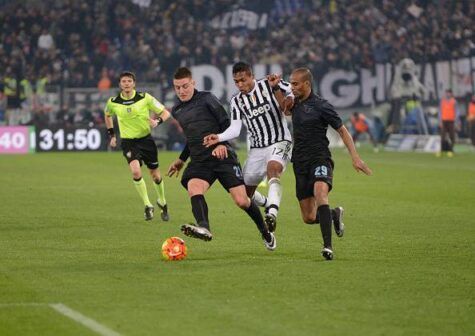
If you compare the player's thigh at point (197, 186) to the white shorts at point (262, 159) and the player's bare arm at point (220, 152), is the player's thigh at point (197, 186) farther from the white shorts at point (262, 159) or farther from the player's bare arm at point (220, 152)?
the white shorts at point (262, 159)

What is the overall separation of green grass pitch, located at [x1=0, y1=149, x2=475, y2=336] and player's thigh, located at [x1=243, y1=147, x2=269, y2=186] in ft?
2.51

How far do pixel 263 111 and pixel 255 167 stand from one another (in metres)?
0.79

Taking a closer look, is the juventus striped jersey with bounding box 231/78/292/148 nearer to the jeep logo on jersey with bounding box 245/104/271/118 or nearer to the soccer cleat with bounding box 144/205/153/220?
the jeep logo on jersey with bounding box 245/104/271/118

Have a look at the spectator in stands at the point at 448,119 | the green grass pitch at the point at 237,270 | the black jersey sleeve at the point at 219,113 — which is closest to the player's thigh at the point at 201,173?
the black jersey sleeve at the point at 219,113

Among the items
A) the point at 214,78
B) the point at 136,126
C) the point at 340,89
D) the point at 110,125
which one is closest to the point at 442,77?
the point at 340,89

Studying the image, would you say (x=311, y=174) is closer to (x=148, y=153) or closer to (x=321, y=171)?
(x=321, y=171)

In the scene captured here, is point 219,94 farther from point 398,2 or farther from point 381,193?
point 381,193

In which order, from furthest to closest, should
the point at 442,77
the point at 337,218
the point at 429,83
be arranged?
the point at 429,83 < the point at 442,77 < the point at 337,218

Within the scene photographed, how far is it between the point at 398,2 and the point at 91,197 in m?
30.8

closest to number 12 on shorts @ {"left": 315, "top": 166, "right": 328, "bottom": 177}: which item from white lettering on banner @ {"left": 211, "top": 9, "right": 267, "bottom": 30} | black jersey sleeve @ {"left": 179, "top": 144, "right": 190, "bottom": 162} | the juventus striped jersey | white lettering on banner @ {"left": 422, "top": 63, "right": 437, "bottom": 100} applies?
the juventus striped jersey

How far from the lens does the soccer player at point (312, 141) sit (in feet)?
41.4

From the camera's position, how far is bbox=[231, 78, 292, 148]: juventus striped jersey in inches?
551

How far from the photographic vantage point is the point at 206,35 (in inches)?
1912

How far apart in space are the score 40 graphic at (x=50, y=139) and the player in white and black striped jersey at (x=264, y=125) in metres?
27.9
